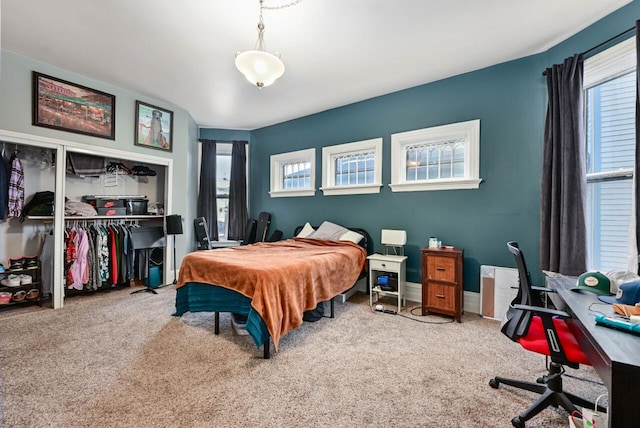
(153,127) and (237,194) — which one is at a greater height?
(153,127)

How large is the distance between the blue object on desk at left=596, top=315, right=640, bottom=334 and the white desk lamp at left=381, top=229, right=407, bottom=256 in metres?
2.26

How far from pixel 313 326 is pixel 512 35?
345cm

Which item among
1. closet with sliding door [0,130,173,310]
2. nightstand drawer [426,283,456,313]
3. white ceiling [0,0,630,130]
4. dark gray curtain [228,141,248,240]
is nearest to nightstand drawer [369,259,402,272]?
nightstand drawer [426,283,456,313]

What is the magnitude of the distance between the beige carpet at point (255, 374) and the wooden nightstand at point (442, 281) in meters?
0.20

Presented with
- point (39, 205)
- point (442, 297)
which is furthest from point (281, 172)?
point (442, 297)

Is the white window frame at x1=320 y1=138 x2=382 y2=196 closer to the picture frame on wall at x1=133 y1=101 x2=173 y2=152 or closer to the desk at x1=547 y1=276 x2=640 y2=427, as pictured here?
the picture frame on wall at x1=133 y1=101 x2=173 y2=152

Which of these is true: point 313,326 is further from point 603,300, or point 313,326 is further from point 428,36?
point 428,36

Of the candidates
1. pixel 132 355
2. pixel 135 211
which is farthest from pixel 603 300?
pixel 135 211

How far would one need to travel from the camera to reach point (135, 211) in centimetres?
406

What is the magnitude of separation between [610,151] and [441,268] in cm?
175

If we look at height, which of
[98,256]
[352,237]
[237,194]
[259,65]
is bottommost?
[98,256]

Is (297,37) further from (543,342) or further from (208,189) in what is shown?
(208,189)

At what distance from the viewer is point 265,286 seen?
2109mm

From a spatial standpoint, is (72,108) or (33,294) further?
(72,108)
